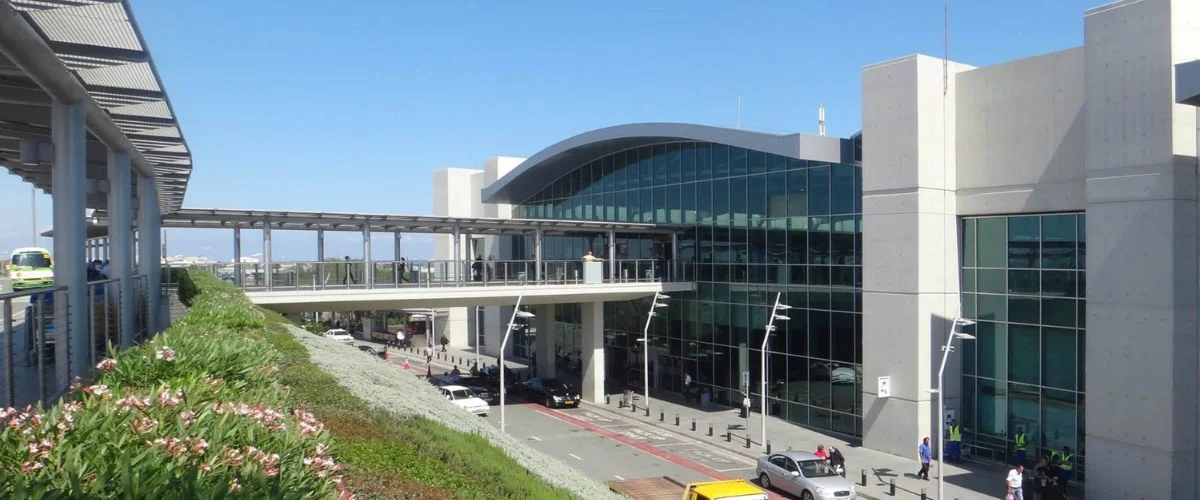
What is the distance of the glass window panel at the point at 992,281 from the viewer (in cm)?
2619

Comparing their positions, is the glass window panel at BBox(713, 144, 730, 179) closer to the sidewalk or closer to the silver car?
the sidewalk

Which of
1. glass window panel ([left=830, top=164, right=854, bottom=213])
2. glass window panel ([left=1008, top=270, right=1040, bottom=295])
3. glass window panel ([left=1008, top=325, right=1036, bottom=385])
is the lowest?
glass window panel ([left=1008, top=325, right=1036, bottom=385])

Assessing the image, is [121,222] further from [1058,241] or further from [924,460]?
[1058,241]

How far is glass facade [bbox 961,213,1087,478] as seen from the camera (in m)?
24.2

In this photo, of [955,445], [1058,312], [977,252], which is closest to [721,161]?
[977,252]

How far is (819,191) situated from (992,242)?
21.8 feet

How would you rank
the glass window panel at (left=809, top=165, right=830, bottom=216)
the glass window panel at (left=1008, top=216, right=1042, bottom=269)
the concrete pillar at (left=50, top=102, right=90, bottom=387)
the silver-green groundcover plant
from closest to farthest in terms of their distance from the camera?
the concrete pillar at (left=50, top=102, right=90, bottom=387) < the silver-green groundcover plant < the glass window panel at (left=1008, top=216, right=1042, bottom=269) < the glass window panel at (left=809, top=165, right=830, bottom=216)

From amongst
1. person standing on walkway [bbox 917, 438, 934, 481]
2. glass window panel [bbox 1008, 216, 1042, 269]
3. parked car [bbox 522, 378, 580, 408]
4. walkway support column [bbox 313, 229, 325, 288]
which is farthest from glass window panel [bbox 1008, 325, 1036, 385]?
walkway support column [bbox 313, 229, 325, 288]

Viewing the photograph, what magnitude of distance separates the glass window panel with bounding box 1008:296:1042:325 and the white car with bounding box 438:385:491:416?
19059 mm

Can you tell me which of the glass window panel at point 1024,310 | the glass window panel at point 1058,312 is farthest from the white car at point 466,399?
the glass window panel at point 1058,312

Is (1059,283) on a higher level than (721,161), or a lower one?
lower

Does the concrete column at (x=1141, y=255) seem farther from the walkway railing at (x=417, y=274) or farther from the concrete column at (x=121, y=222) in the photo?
the concrete column at (x=121, y=222)

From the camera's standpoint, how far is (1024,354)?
25641 millimetres

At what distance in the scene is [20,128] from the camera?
12898 millimetres
